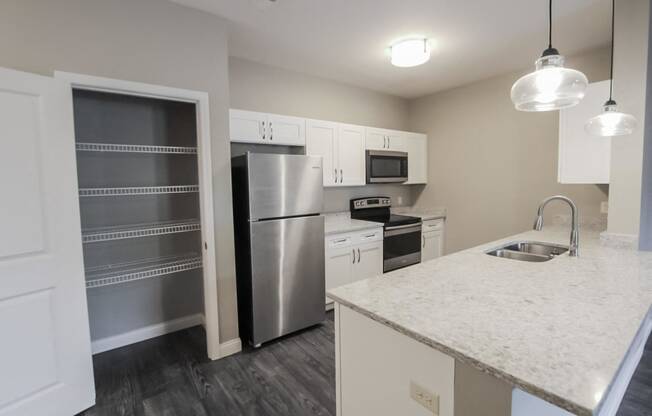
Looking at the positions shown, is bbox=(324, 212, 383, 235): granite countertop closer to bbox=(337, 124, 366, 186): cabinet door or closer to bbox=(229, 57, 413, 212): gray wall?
bbox=(229, 57, 413, 212): gray wall

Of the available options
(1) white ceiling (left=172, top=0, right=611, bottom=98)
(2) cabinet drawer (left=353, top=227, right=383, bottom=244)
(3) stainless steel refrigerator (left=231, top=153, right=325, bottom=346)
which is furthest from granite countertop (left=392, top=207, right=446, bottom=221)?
(3) stainless steel refrigerator (left=231, top=153, right=325, bottom=346)

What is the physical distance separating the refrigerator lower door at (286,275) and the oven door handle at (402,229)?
104cm

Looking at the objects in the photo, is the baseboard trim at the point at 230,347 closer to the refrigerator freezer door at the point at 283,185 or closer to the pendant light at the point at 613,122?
the refrigerator freezer door at the point at 283,185

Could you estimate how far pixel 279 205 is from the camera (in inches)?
102

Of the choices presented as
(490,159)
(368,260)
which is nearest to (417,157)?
(490,159)

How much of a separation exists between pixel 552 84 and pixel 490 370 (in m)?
1.10

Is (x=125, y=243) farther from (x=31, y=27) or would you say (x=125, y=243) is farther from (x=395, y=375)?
(x=395, y=375)

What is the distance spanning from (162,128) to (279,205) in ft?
4.16

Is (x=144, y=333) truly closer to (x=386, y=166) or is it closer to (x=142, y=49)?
(x=142, y=49)

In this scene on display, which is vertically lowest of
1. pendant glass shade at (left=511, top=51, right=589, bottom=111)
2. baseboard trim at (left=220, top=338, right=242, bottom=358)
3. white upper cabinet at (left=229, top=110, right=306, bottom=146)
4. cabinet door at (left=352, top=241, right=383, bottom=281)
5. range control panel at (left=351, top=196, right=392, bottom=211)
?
baseboard trim at (left=220, top=338, right=242, bottom=358)

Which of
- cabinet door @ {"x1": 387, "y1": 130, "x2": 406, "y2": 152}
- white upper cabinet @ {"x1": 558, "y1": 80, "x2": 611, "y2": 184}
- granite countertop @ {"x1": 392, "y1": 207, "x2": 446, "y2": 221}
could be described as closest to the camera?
white upper cabinet @ {"x1": 558, "y1": 80, "x2": 611, "y2": 184}

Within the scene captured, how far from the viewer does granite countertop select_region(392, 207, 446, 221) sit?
420 cm

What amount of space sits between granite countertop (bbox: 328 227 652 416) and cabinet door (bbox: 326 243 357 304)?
1.42 metres

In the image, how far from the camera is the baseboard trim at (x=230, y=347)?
2.47m
